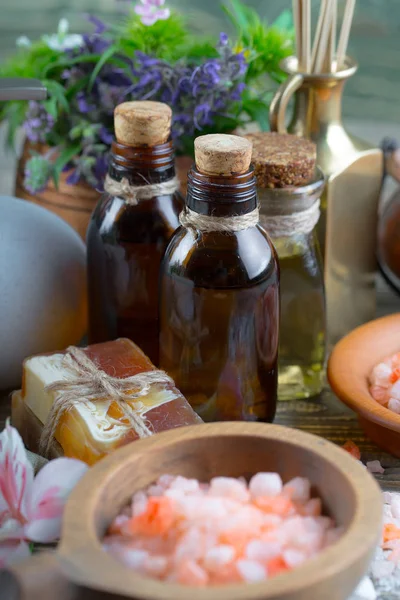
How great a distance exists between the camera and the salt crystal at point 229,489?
1.90 ft

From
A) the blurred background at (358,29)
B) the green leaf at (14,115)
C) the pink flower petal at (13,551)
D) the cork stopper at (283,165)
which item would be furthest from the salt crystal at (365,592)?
the blurred background at (358,29)

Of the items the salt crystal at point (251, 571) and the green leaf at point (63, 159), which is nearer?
the salt crystal at point (251, 571)

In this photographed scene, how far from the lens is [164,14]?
987 mm

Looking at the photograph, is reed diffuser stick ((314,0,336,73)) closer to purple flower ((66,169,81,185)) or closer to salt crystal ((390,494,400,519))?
purple flower ((66,169,81,185))

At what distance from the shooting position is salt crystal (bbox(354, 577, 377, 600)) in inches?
24.4

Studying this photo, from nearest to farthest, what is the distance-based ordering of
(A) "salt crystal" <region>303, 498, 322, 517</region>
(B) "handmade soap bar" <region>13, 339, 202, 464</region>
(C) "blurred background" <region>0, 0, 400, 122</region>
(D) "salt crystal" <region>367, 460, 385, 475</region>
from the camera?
(A) "salt crystal" <region>303, 498, 322, 517</region>
(B) "handmade soap bar" <region>13, 339, 202, 464</region>
(D) "salt crystal" <region>367, 460, 385, 475</region>
(C) "blurred background" <region>0, 0, 400, 122</region>

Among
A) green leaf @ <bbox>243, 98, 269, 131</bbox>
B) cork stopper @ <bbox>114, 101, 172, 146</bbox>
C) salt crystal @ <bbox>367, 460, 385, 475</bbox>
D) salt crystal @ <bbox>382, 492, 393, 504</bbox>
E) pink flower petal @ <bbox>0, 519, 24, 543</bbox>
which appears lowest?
salt crystal @ <bbox>367, 460, 385, 475</bbox>

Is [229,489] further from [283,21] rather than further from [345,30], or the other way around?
[283,21]

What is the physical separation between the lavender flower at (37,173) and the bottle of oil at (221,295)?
31 centimetres

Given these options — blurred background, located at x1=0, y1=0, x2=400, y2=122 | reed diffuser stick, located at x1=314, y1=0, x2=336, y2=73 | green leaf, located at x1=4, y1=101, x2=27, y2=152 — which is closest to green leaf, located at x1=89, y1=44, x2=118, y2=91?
green leaf, located at x1=4, y1=101, x2=27, y2=152

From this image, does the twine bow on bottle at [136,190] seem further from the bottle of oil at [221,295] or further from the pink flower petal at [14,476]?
the pink flower petal at [14,476]

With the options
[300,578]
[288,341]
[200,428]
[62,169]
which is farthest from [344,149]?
[300,578]

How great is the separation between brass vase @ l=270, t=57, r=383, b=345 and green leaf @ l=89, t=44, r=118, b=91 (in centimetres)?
20

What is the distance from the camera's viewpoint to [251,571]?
504mm
